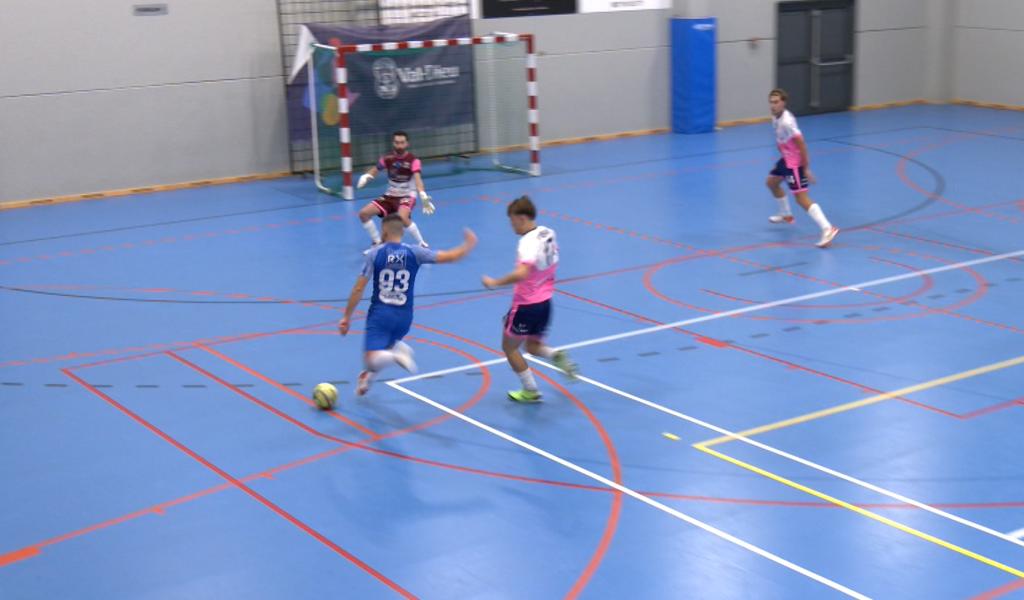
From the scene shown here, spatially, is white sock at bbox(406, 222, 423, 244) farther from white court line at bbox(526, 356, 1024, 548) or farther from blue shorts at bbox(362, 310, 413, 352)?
blue shorts at bbox(362, 310, 413, 352)

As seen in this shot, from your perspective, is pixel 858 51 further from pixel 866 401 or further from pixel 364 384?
pixel 364 384

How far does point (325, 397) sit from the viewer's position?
9.41 m

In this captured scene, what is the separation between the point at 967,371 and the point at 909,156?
11.1 m

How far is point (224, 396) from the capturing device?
9.88 m

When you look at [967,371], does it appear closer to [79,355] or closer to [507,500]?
[507,500]

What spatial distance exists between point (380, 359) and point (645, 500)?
2.52 metres

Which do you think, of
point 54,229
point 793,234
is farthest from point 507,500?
point 54,229

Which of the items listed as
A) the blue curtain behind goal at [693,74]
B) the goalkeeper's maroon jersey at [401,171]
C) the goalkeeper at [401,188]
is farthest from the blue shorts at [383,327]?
the blue curtain behind goal at [693,74]

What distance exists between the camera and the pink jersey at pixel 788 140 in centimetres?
1481

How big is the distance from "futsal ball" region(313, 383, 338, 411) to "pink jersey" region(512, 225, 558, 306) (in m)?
1.64

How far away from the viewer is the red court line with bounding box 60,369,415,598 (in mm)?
6832

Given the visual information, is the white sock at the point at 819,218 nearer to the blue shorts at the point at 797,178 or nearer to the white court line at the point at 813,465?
the blue shorts at the point at 797,178

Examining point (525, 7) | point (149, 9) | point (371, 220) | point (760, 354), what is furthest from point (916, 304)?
point (149, 9)

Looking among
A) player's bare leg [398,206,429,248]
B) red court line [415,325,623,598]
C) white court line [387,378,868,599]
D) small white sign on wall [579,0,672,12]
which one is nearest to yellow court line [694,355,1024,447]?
red court line [415,325,623,598]
